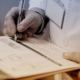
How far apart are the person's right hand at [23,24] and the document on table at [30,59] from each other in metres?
0.03

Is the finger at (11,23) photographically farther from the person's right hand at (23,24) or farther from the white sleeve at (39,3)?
the white sleeve at (39,3)

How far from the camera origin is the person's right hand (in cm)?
49

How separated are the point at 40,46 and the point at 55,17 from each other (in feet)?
0.41

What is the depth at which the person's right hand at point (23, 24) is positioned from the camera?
49cm

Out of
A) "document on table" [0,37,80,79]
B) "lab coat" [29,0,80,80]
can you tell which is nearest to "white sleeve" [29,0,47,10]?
"lab coat" [29,0,80,80]

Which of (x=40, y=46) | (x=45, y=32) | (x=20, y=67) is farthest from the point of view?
(x=45, y=32)

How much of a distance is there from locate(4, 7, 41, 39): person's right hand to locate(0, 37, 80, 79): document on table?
0.09 feet

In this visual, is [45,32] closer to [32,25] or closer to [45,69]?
[32,25]

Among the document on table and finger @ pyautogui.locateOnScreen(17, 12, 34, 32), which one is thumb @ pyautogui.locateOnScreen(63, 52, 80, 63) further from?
finger @ pyautogui.locateOnScreen(17, 12, 34, 32)

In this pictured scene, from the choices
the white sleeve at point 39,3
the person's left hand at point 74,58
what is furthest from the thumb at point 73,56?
the white sleeve at point 39,3

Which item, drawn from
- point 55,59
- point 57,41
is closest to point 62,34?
point 57,41

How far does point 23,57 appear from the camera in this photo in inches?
14.3

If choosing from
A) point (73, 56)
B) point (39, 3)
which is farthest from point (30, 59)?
point (39, 3)

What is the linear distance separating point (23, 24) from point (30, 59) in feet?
0.50
